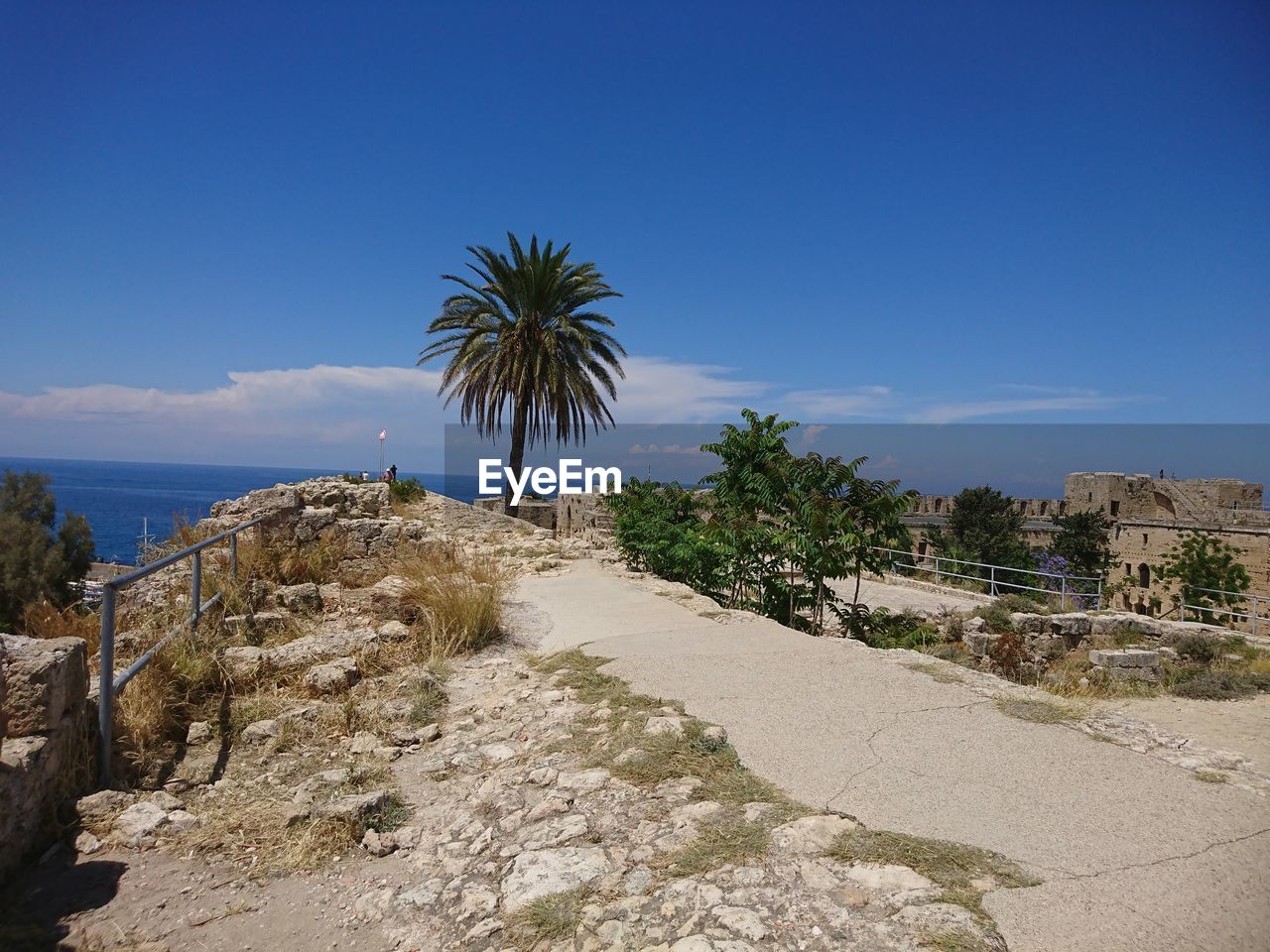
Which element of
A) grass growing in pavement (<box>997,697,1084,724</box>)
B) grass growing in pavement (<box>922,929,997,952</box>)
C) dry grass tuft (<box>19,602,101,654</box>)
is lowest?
grass growing in pavement (<box>997,697,1084,724</box>)

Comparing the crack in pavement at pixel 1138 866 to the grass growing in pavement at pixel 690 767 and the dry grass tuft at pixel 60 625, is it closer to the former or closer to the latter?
the grass growing in pavement at pixel 690 767

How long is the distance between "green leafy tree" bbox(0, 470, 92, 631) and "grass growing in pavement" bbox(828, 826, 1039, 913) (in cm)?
2022

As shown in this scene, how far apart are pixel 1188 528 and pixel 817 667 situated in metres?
30.9

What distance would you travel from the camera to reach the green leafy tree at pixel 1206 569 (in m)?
26.1

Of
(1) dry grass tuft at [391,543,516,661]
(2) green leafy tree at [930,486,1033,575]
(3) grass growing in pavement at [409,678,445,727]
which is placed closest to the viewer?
(3) grass growing in pavement at [409,678,445,727]

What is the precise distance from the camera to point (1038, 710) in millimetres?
4793

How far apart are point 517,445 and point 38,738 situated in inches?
805

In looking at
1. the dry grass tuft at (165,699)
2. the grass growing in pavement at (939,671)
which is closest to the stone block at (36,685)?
the dry grass tuft at (165,699)

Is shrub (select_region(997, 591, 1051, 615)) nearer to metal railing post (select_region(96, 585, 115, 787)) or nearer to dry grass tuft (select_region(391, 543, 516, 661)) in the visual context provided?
dry grass tuft (select_region(391, 543, 516, 661))

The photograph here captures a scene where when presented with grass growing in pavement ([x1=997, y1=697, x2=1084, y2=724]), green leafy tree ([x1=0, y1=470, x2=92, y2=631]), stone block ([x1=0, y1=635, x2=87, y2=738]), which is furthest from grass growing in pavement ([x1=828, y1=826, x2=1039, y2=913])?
green leafy tree ([x1=0, y1=470, x2=92, y2=631])

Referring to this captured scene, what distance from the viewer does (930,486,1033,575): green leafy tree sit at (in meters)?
30.3

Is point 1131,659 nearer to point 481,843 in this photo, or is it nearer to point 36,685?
A: point 481,843

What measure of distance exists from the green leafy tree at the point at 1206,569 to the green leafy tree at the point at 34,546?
36455 mm

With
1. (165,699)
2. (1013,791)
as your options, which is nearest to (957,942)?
(1013,791)
